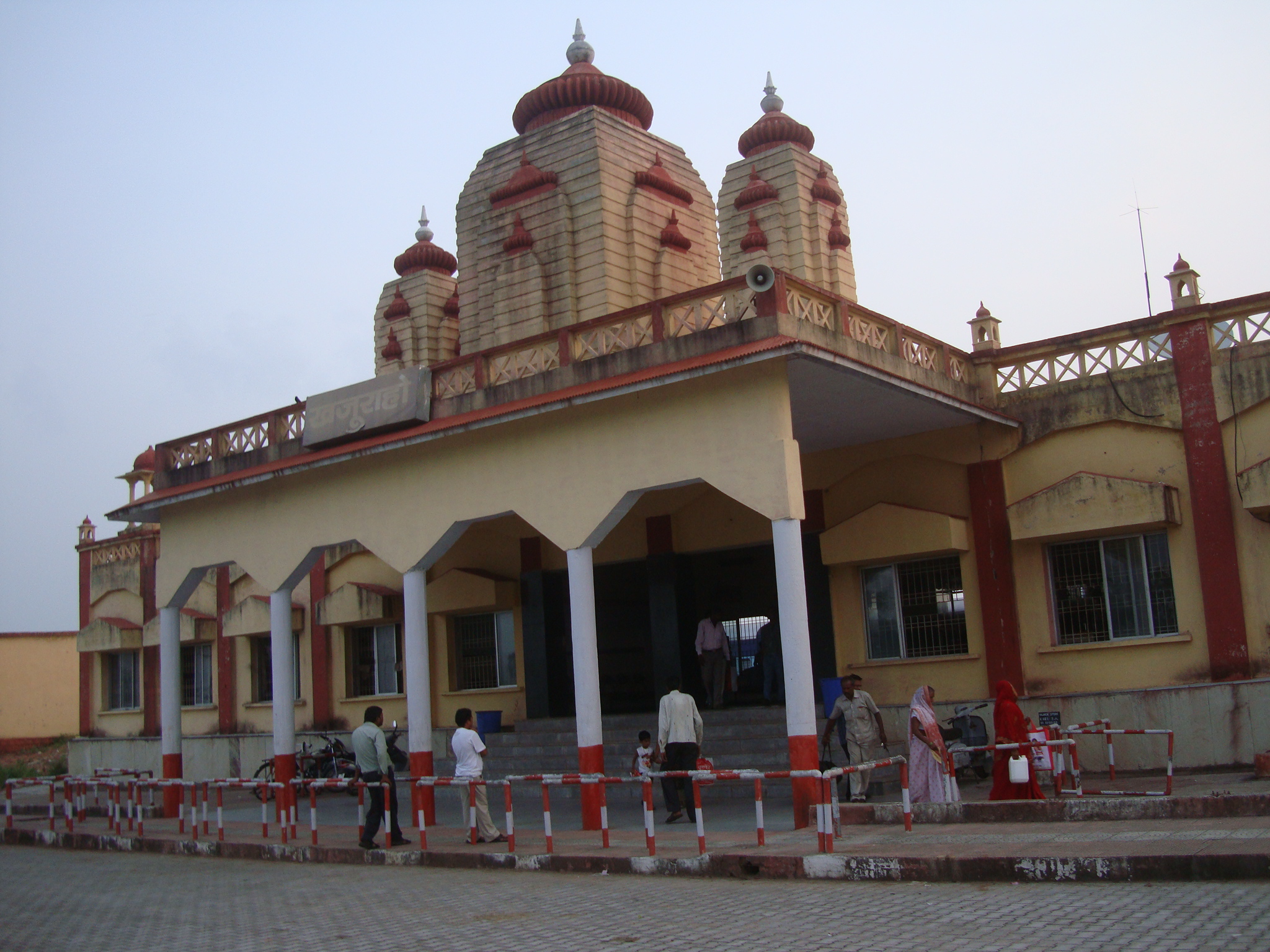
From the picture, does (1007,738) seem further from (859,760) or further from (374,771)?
(374,771)

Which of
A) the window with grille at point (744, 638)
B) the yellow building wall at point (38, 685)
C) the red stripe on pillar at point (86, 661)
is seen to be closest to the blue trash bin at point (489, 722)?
the window with grille at point (744, 638)

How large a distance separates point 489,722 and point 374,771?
271 inches

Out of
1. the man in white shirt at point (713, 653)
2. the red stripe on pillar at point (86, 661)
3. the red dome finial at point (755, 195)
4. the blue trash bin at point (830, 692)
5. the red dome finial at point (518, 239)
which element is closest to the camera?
the blue trash bin at point (830, 692)

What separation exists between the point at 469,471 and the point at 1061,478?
755cm

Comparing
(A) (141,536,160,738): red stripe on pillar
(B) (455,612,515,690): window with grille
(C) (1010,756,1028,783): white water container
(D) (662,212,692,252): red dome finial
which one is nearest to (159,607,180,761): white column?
(B) (455,612,515,690): window with grille

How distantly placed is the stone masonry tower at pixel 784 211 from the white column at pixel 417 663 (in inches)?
347

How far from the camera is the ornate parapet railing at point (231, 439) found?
16531 mm

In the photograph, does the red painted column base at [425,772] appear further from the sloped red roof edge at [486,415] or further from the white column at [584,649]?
the sloped red roof edge at [486,415]

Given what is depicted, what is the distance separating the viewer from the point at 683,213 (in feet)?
66.9

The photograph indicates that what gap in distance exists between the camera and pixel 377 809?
1195 centimetres

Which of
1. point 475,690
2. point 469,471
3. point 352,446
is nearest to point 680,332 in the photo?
point 469,471

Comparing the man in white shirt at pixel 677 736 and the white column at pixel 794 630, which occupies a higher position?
the white column at pixel 794 630

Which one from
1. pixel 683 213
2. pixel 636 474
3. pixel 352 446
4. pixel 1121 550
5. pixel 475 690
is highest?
pixel 683 213

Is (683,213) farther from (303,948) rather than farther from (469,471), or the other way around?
(303,948)
